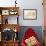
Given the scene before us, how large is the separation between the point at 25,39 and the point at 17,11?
1.07 meters

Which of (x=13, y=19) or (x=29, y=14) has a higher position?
(x=29, y=14)

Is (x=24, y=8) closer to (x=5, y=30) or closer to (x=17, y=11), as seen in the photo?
(x=17, y=11)

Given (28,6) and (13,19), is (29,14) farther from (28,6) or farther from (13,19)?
(13,19)

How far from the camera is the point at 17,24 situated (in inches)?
233

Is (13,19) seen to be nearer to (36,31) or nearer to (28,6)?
(28,6)

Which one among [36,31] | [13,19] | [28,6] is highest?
[28,6]

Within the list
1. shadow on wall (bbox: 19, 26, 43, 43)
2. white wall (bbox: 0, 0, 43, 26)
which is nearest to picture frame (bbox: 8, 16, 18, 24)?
white wall (bbox: 0, 0, 43, 26)

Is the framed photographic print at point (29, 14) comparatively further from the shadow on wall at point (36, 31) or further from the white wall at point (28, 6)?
the shadow on wall at point (36, 31)

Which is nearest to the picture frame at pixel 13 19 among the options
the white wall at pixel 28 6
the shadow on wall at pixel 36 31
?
the white wall at pixel 28 6

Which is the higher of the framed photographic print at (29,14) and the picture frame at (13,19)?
the framed photographic print at (29,14)

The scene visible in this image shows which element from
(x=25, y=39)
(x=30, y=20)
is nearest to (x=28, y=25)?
(x=30, y=20)

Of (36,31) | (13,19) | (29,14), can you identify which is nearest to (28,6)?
(29,14)

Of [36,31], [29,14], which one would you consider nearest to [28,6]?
[29,14]

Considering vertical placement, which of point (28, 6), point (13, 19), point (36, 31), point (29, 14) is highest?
point (28, 6)
